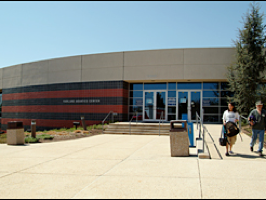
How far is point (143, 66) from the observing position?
20.5 meters

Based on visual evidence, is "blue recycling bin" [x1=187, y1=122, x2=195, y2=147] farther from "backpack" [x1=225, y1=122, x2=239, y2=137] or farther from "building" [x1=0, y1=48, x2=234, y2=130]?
"building" [x1=0, y1=48, x2=234, y2=130]

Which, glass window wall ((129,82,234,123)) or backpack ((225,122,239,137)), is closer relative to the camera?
backpack ((225,122,239,137))

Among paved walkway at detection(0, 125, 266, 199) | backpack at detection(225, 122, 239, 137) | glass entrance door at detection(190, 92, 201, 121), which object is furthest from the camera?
glass entrance door at detection(190, 92, 201, 121)

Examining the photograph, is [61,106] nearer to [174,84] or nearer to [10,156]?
[174,84]

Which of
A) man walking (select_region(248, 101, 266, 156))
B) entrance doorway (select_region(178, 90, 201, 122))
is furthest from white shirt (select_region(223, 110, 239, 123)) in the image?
entrance doorway (select_region(178, 90, 201, 122))

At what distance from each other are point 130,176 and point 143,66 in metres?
15.5

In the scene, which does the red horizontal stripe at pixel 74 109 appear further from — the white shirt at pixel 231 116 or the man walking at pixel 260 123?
the man walking at pixel 260 123

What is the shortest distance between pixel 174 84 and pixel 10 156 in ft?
49.3

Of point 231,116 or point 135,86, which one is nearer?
point 231,116

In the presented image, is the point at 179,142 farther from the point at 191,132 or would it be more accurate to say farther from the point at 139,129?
the point at 139,129

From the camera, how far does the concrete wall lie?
63.4 feet

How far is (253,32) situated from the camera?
56.1ft

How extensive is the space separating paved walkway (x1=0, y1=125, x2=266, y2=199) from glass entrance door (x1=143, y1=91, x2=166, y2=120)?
12541 millimetres

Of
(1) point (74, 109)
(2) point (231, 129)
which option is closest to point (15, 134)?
(2) point (231, 129)
